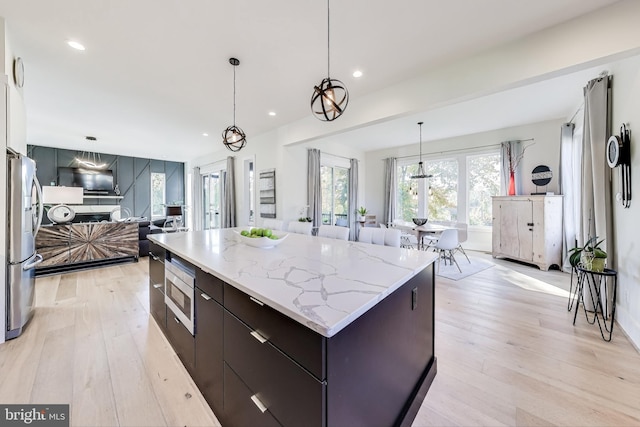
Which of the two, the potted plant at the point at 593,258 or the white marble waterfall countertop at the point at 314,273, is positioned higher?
the white marble waterfall countertop at the point at 314,273

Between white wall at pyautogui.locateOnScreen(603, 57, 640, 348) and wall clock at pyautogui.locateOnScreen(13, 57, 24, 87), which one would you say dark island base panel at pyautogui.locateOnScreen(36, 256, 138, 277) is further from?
white wall at pyautogui.locateOnScreen(603, 57, 640, 348)

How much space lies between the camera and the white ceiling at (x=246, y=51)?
6.71 feet

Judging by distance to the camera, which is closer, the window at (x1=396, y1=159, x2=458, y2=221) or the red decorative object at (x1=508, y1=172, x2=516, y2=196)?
the red decorative object at (x1=508, y1=172, x2=516, y2=196)

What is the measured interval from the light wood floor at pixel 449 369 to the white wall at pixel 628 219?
0.84 feet

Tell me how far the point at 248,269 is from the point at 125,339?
6.03ft

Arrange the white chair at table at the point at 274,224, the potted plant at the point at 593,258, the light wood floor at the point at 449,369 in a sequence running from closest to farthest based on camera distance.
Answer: the light wood floor at the point at 449,369, the potted plant at the point at 593,258, the white chair at table at the point at 274,224

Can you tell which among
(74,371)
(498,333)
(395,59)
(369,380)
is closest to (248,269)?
(369,380)

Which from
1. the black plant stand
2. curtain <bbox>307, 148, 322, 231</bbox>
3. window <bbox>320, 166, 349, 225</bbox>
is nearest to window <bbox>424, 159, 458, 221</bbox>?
window <bbox>320, 166, 349, 225</bbox>

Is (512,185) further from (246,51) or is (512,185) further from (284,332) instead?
(284,332)

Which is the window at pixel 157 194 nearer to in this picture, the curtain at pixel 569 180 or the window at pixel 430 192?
the window at pixel 430 192

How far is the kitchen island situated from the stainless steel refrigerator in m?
1.60

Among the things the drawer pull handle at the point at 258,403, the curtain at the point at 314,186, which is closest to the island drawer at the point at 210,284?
the drawer pull handle at the point at 258,403

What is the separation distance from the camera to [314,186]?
18.8ft

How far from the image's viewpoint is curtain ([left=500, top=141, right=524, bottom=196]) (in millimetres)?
5258
